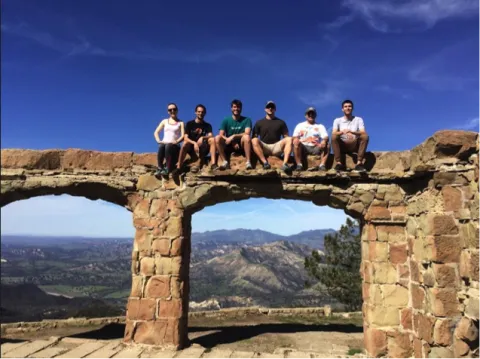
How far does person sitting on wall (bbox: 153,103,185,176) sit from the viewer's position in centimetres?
675

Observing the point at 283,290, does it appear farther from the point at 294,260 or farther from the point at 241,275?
the point at 294,260

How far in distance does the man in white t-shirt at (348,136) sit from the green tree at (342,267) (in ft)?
36.9

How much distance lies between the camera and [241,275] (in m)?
63.0

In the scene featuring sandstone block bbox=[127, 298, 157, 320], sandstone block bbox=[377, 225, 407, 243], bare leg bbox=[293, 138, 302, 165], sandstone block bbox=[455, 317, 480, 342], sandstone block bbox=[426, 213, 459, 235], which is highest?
bare leg bbox=[293, 138, 302, 165]

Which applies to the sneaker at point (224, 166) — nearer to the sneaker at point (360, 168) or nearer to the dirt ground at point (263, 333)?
the sneaker at point (360, 168)

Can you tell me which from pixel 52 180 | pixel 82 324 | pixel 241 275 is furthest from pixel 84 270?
pixel 52 180

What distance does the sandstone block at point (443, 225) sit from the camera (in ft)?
17.5

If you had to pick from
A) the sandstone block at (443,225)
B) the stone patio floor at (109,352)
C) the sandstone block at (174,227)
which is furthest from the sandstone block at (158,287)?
the sandstone block at (443,225)

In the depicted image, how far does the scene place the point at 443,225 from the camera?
17.6ft

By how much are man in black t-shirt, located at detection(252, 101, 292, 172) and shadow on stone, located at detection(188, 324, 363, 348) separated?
4.63 m

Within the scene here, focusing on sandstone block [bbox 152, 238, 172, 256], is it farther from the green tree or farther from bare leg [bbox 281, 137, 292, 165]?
the green tree

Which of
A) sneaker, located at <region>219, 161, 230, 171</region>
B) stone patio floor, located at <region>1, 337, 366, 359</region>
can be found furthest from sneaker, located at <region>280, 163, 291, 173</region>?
stone patio floor, located at <region>1, 337, 366, 359</region>

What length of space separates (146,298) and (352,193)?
4262mm

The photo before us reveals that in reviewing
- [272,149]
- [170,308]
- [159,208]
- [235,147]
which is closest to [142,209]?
[159,208]
